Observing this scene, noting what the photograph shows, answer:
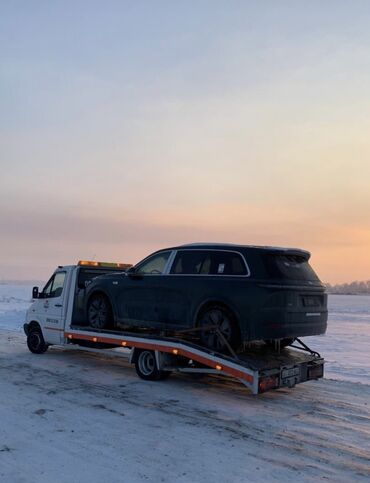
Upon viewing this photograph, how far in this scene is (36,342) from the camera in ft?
39.7

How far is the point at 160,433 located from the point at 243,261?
2988mm

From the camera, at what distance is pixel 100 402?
294 inches

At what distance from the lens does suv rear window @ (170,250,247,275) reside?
26.2ft

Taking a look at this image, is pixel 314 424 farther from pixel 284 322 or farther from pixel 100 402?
pixel 100 402

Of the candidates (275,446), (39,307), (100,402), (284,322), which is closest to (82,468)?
(275,446)

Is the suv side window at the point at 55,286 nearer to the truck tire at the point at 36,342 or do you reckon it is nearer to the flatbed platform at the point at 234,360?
the truck tire at the point at 36,342

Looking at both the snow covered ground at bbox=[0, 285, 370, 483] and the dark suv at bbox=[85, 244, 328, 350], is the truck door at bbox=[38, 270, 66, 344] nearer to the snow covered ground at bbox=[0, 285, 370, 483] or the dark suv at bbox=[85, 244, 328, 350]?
the snow covered ground at bbox=[0, 285, 370, 483]

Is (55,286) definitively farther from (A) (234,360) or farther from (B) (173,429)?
(B) (173,429)

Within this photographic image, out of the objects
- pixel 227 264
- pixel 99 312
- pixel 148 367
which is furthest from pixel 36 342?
pixel 227 264

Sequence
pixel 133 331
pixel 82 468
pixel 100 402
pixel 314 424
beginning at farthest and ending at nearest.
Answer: pixel 133 331, pixel 100 402, pixel 314 424, pixel 82 468

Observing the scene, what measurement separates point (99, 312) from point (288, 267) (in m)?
4.27

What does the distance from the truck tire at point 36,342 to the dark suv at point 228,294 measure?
3.31m

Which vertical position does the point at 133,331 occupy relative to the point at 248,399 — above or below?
above

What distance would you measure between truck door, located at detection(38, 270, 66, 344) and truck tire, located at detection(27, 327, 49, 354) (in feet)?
0.71
